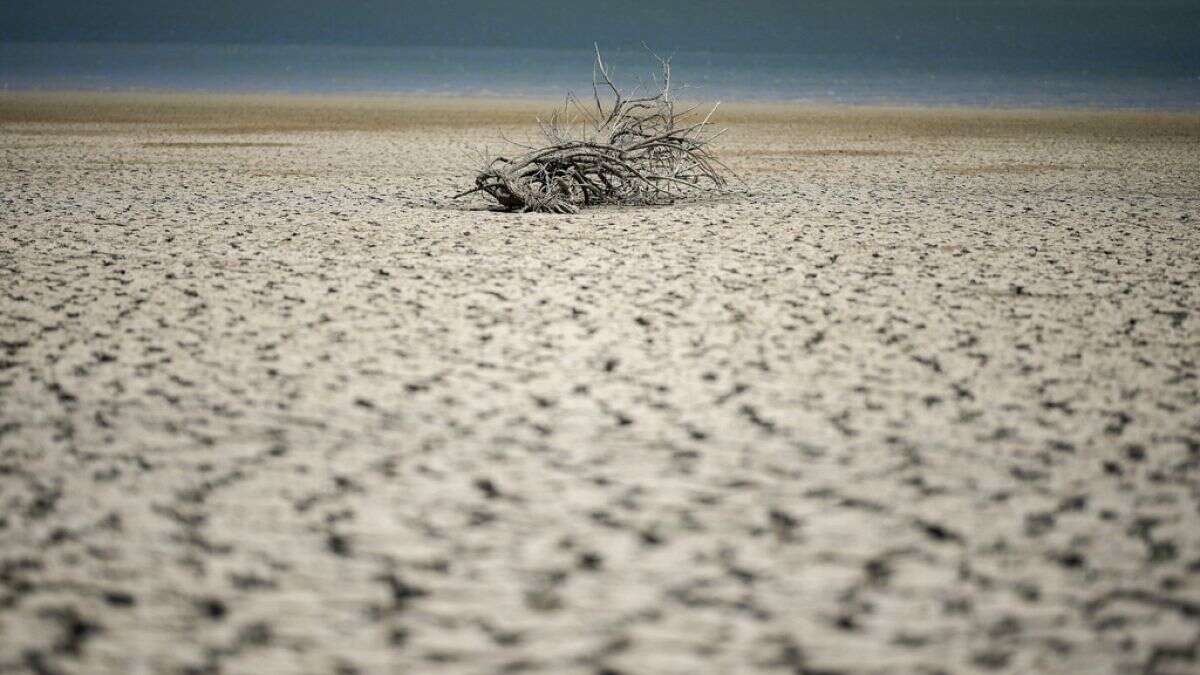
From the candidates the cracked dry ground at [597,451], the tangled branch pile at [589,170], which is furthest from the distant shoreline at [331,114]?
the cracked dry ground at [597,451]

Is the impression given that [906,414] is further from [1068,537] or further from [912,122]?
[912,122]

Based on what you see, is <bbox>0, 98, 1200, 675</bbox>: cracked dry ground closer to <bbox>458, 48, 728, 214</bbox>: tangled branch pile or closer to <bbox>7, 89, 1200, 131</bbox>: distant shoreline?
<bbox>458, 48, 728, 214</bbox>: tangled branch pile

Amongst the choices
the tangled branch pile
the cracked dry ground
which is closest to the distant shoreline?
the tangled branch pile

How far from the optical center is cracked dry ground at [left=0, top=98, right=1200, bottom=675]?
2.04 m

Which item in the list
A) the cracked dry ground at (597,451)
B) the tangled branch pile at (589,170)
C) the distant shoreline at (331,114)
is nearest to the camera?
the cracked dry ground at (597,451)

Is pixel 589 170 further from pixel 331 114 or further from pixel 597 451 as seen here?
pixel 331 114

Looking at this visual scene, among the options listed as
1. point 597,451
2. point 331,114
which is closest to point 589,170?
point 597,451

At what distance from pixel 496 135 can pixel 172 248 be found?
11897 mm

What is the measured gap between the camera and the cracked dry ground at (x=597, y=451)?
2.04 meters

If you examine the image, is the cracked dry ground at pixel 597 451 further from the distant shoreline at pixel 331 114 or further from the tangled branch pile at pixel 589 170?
the distant shoreline at pixel 331 114

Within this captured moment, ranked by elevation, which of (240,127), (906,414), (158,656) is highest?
(240,127)

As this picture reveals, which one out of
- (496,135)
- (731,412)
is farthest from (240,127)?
(731,412)

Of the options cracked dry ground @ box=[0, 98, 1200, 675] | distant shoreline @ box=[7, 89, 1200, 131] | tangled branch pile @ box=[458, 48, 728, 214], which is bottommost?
cracked dry ground @ box=[0, 98, 1200, 675]

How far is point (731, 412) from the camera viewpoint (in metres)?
3.34
